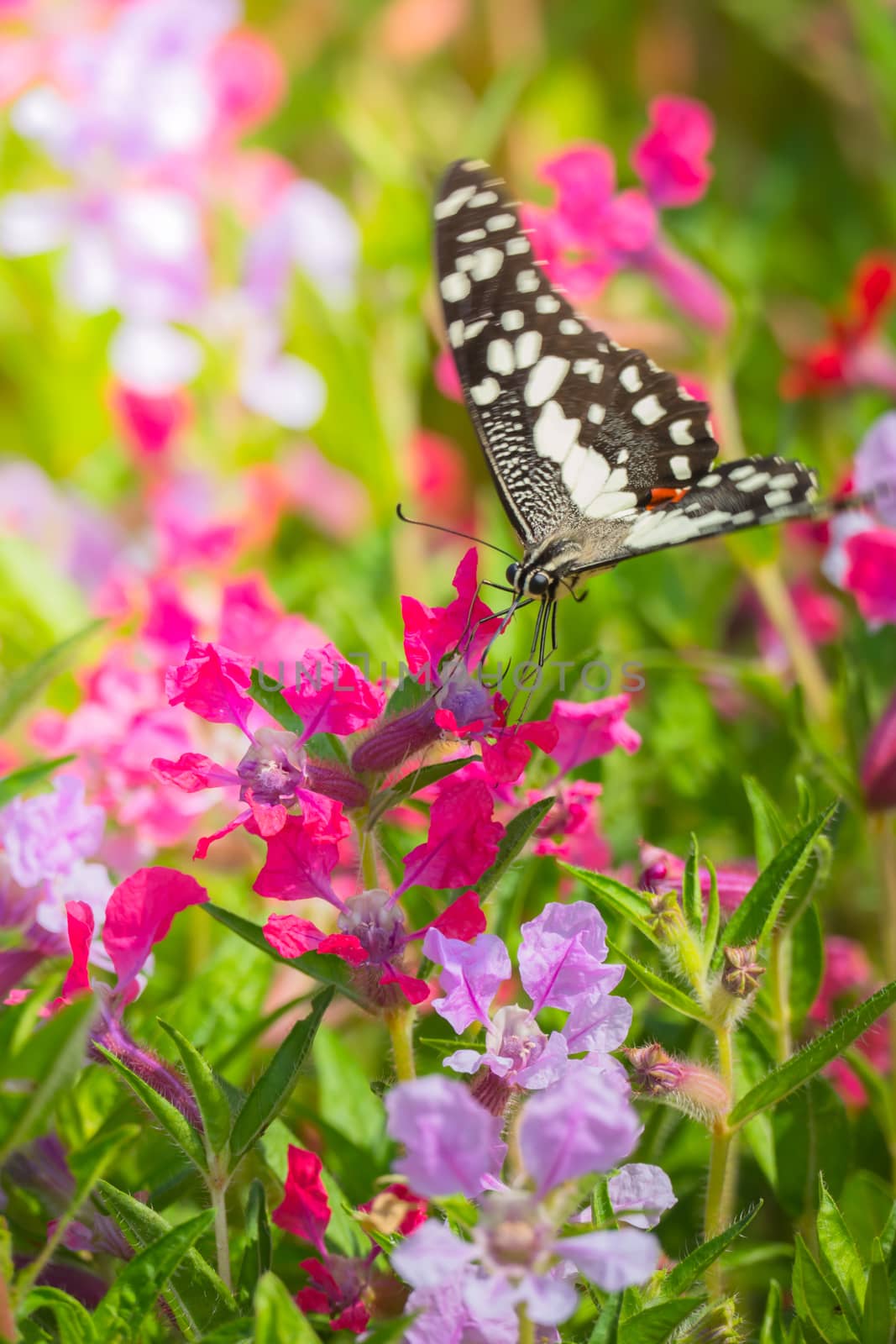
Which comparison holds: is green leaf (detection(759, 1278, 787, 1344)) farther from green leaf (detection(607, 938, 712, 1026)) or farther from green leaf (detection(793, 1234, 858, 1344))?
green leaf (detection(607, 938, 712, 1026))

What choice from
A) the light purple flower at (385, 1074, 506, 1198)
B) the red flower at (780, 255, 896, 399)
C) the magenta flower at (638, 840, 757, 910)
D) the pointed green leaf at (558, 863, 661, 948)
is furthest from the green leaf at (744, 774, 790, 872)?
the red flower at (780, 255, 896, 399)

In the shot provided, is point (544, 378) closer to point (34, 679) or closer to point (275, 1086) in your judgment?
point (34, 679)

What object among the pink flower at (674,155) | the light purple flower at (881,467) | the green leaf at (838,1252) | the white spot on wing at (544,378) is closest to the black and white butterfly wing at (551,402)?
the white spot on wing at (544,378)

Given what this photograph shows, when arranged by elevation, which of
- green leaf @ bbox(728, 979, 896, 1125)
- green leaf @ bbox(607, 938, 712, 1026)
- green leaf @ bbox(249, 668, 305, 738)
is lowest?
green leaf @ bbox(728, 979, 896, 1125)

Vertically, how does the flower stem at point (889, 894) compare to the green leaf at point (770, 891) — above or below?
below

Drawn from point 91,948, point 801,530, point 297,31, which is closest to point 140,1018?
point 91,948

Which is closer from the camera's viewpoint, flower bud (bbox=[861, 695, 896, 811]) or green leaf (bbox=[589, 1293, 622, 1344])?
green leaf (bbox=[589, 1293, 622, 1344])

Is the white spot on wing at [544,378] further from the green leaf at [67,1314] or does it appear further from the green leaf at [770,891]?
the green leaf at [67,1314]
